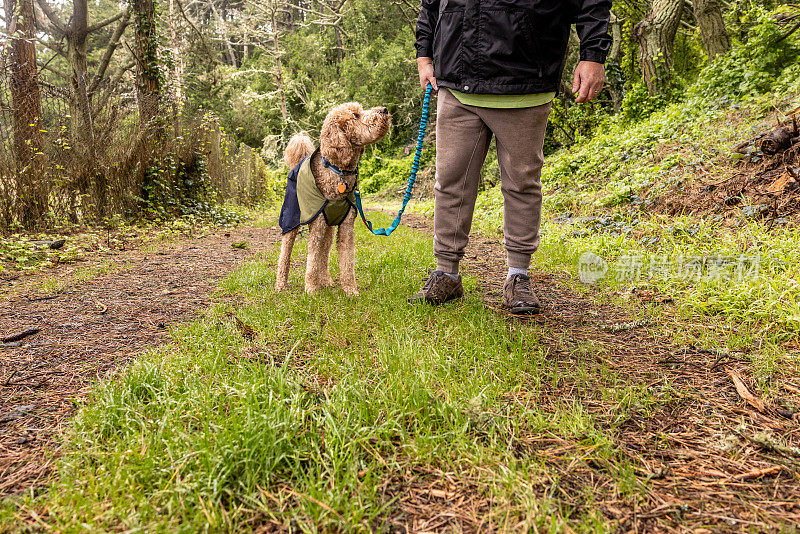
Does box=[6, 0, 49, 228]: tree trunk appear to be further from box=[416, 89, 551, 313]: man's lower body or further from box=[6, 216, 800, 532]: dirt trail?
box=[416, 89, 551, 313]: man's lower body

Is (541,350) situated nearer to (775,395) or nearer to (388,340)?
(388,340)

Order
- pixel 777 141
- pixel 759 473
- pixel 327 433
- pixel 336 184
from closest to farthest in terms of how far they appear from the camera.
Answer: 1. pixel 759 473
2. pixel 327 433
3. pixel 336 184
4. pixel 777 141

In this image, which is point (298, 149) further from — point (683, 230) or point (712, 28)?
point (712, 28)

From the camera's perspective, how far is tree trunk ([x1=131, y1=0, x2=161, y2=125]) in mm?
8328

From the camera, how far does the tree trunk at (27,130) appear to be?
18.9 ft

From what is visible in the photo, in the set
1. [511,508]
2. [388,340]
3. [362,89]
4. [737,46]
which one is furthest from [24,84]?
[362,89]

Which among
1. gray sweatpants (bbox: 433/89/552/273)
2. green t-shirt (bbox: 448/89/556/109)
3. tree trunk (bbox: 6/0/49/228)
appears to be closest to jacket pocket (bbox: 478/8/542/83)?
green t-shirt (bbox: 448/89/556/109)

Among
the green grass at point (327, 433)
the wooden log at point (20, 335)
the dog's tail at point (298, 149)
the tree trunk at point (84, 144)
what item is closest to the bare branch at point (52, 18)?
the tree trunk at point (84, 144)

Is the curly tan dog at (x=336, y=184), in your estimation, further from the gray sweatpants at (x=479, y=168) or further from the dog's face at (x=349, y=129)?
the gray sweatpants at (x=479, y=168)

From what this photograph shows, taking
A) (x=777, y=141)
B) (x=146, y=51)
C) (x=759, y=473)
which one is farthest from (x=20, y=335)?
(x=146, y=51)

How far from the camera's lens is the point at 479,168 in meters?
3.05

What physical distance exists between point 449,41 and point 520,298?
176cm

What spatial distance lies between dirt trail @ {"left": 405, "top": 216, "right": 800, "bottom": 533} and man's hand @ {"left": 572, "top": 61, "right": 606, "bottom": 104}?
60.3 inches

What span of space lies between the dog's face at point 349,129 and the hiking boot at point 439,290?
111cm
